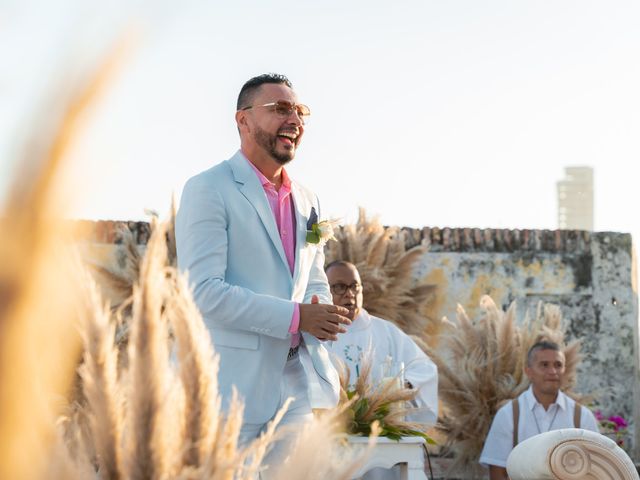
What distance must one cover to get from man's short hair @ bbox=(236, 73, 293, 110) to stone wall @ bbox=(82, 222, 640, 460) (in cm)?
745

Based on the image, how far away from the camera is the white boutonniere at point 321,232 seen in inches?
138

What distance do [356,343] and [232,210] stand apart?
3.54 m

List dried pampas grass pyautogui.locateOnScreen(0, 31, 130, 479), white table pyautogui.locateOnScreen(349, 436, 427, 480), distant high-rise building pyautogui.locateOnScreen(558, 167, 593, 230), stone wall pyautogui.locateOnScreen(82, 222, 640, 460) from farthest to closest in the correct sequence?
1. distant high-rise building pyautogui.locateOnScreen(558, 167, 593, 230)
2. stone wall pyautogui.locateOnScreen(82, 222, 640, 460)
3. white table pyautogui.locateOnScreen(349, 436, 427, 480)
4. dried pampas grass pyautogui.locateOnScreen(0, 31, 130, 479)

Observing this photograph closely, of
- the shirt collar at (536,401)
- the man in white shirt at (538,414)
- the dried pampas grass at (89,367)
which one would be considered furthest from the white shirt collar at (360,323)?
the dried pampas grass at (89,367)

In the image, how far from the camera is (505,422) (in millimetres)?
7363

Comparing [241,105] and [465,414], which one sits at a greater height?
[241,105]

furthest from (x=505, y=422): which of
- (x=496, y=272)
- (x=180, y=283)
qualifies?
(x=180, y=283)

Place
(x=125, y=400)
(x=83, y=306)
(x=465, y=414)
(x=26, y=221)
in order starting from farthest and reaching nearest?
(x=465, y=414) → (x=125, y=400) → (x=83, y=306) → (x=26, y=221)

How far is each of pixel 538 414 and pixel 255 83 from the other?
4.55 metres

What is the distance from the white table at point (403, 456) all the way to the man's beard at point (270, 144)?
1.70 m

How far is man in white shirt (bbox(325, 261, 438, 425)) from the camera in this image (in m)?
6.43

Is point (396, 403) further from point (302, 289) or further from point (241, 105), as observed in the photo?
point (241, 105)

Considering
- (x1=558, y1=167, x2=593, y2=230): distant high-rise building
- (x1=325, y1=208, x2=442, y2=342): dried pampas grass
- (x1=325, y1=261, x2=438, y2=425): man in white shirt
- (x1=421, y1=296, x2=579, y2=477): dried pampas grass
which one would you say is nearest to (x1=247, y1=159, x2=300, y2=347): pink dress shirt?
(x1=325, y1=261, x2=438, y2=425): man in white shirt

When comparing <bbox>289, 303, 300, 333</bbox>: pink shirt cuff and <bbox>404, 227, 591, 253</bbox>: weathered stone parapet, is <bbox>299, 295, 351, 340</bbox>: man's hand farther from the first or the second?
<bbox>404, 227, 591, 253</bbox>: weathered stone parapet
